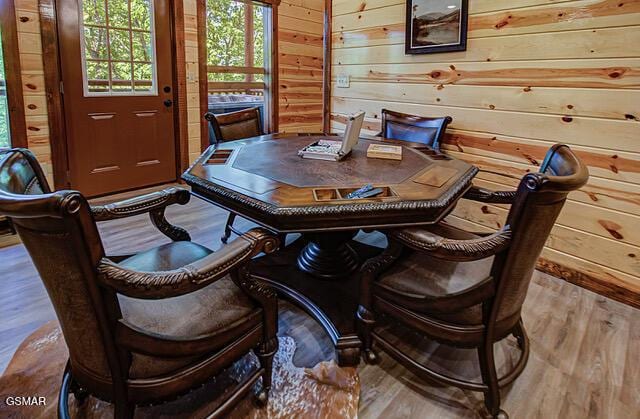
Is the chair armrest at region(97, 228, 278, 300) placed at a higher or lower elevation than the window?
lower

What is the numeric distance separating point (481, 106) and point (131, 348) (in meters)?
2.72

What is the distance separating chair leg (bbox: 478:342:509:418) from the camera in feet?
4.87

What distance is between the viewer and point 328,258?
230 cm

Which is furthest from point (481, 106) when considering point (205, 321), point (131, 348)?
point (131, 348)

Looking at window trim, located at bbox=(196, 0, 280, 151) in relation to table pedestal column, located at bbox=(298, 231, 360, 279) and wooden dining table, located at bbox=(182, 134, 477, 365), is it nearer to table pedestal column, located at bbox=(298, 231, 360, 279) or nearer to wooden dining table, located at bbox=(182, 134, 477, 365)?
wooden dining table, located at bbox=(182, 134, 477, 365)

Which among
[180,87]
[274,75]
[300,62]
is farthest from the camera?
[300,62]

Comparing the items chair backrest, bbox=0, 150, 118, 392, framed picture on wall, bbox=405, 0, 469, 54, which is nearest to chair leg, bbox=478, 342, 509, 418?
chair backrest, bbox=0, 150, 118, 392

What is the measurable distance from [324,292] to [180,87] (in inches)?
111

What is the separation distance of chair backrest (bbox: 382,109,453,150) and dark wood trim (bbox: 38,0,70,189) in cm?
255

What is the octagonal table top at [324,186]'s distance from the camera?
1.50m

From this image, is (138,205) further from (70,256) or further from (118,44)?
(118,44)

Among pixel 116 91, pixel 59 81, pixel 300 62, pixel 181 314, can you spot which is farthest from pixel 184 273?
pixel 300 62

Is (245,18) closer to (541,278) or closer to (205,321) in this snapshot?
(541,278)

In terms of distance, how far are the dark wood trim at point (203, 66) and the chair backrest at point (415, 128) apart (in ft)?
6.19
